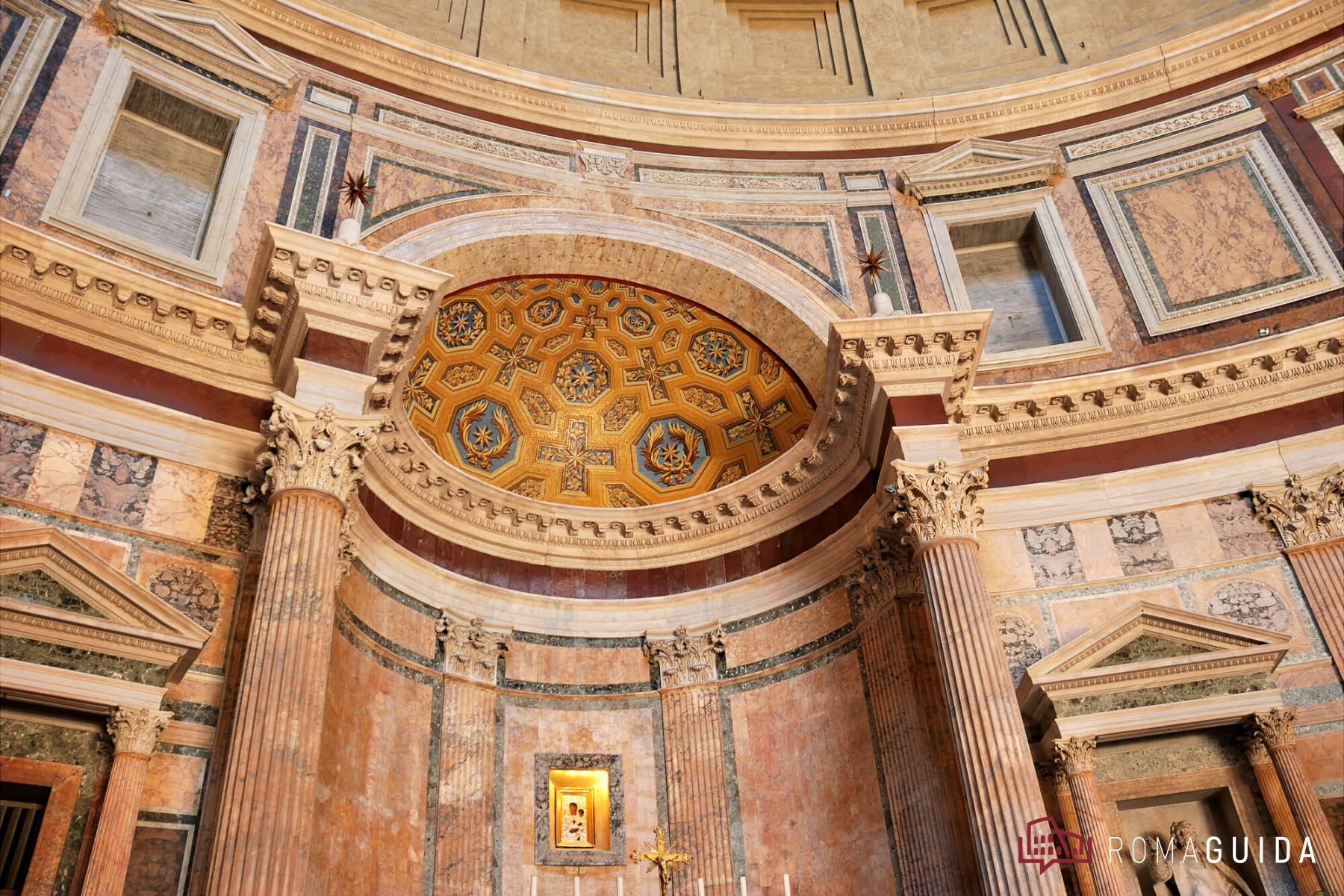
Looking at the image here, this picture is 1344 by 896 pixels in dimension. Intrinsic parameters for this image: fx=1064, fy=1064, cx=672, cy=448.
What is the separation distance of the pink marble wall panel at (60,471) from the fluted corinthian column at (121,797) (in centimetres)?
218

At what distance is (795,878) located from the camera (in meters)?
12.7

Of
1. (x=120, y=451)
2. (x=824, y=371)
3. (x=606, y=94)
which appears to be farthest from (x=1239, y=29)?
(x=120, y=451)

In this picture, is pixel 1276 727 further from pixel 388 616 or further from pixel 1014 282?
pixel 388 616

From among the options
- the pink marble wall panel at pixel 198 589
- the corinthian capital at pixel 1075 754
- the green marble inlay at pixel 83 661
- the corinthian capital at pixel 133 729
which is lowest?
the corinthian capital at pixel 1075 754

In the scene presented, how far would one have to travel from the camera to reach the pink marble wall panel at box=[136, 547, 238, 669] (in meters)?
9.83

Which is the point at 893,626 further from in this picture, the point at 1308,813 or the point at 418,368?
the point at 418,368

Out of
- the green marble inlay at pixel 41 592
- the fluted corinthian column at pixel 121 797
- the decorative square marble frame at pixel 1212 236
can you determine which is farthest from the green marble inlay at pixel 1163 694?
the green marble inlay at pixel 41 592

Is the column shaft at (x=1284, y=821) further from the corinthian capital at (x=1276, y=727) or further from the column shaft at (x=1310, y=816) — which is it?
the corinthian capital at (x=1276, y=727)

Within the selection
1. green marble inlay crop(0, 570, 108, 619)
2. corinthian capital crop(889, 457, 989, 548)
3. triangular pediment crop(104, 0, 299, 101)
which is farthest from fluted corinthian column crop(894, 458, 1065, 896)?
triangular pediment crop(104, 0, 299, 101)

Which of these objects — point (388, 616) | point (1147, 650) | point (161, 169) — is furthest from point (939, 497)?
point (161, 169)

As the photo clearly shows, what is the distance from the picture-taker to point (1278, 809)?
10.1m

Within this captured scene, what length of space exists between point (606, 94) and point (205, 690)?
34.3 feet

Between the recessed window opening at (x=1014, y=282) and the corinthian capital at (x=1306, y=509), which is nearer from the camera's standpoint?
the corinthian capital at (x=1306, y=509)

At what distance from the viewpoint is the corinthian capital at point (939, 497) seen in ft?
35.8
